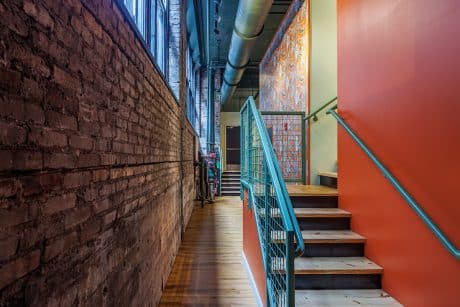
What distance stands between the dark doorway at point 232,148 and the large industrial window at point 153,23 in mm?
9978

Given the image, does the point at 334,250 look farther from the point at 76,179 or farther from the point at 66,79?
the point at 66,79

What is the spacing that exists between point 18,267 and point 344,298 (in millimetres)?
1945

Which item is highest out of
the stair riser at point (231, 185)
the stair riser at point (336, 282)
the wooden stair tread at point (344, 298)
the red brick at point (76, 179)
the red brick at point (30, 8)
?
the red brick at point (30, 8)

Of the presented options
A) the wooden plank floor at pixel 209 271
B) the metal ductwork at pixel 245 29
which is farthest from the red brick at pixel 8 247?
the metal ductwork at pixel 245 29

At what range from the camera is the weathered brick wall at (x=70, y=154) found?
740mm

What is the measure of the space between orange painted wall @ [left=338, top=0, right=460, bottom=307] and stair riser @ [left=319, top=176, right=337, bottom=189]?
108 centimetres

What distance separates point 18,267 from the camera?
0.76 metres

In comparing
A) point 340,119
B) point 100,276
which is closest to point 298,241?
point 100,276

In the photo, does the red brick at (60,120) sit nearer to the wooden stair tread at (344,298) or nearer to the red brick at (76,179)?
the red brick at (76,179)

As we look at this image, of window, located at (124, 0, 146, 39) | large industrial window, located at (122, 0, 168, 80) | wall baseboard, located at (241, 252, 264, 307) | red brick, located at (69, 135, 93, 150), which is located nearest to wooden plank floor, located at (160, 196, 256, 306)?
wall baseboard, located at (241, 252, 264, 307)

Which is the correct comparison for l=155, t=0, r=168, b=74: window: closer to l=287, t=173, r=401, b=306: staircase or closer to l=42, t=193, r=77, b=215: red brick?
l=287, t=173, r=401, b=306: staircase

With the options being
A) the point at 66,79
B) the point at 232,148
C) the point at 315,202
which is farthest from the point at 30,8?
the point at 232,148

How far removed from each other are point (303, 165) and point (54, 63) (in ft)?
12.8

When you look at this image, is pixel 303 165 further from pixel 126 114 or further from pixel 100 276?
pixel 100 276
